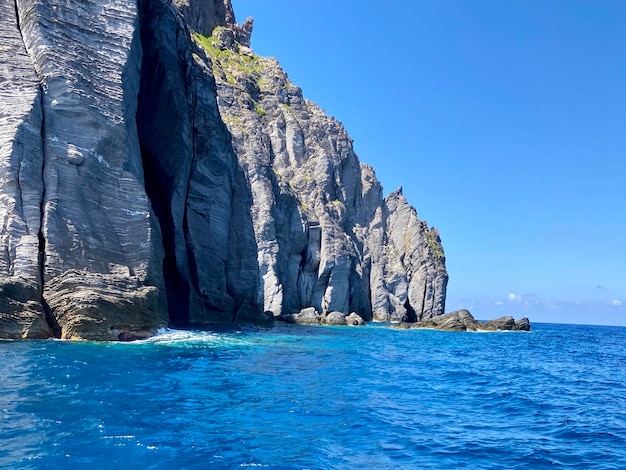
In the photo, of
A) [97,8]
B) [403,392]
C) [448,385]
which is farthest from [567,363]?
[97,8]

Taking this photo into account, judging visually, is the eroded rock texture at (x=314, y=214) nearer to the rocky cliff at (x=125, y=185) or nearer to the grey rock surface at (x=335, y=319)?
the rocky cliff at (x=125, y=185)

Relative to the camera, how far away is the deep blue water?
444 inches

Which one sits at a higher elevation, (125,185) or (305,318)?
(125,185)

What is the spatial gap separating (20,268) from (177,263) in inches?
757

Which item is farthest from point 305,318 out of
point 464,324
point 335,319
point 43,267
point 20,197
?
point 20,197

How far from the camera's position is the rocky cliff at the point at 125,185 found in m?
28.1

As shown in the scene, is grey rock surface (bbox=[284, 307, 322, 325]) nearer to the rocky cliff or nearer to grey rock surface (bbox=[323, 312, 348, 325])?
grey rock surface (bbox=[323, 312, 348, 325])

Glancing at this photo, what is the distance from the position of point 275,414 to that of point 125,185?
22.7 meters

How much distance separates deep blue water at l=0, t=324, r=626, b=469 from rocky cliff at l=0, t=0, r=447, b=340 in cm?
395

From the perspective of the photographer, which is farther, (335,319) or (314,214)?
(314,214)

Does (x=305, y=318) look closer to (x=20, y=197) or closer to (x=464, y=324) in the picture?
(x=464, y=324)

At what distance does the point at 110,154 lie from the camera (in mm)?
32750

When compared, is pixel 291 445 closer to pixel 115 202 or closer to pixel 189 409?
pixel 189 409

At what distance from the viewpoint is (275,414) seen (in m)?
15.2
